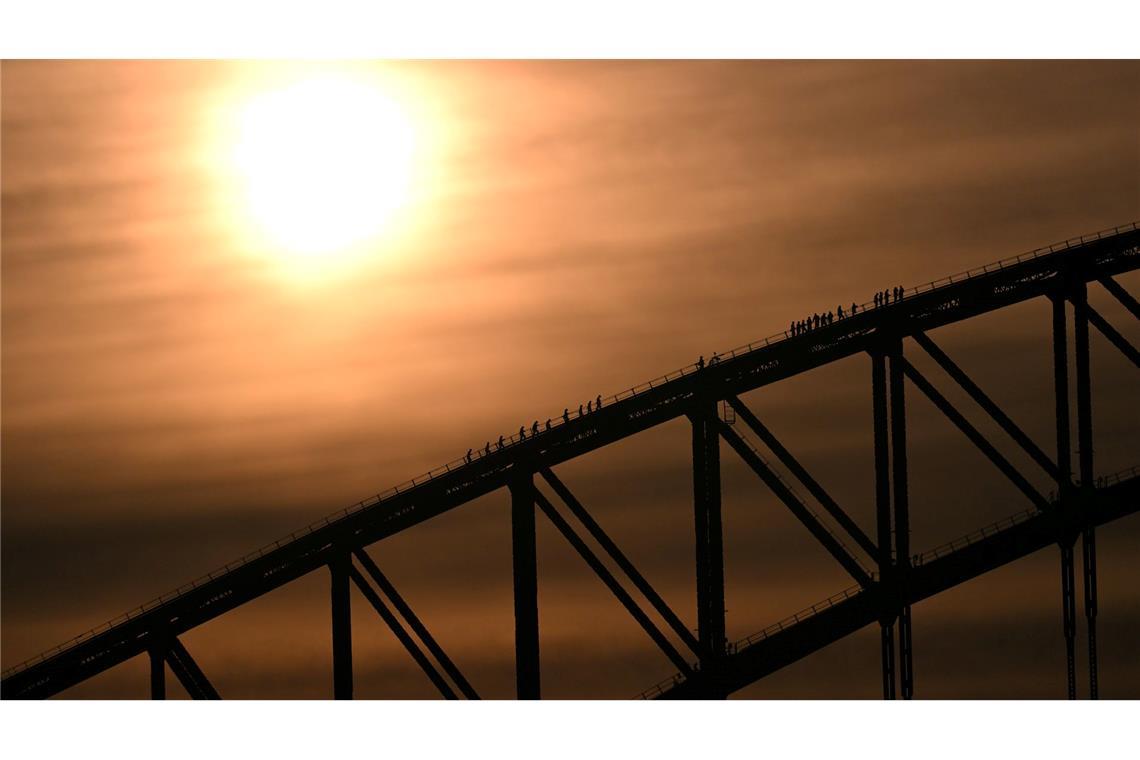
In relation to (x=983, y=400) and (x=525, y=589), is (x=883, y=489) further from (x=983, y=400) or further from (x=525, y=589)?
(x=525, y=589)

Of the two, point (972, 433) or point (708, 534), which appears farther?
point (708, 534)

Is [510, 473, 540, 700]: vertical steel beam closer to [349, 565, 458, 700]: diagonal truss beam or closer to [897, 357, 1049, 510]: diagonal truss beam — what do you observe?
[349, 565, 458, 700]: diagonal truss beam

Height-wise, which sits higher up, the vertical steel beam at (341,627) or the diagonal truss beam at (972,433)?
the diagonal truss beam at (972,433)

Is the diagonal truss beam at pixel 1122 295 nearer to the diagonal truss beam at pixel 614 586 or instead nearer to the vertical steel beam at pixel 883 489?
the vertical steel beam at pixel 883 489

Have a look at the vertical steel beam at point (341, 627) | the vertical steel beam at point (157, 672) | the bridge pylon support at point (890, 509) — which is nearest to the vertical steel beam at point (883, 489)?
the bridge pylon support at point (890, 509)

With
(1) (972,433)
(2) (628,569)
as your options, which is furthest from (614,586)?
(1) (972,433)

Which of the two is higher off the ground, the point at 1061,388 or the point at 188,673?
the point at 1061,388
